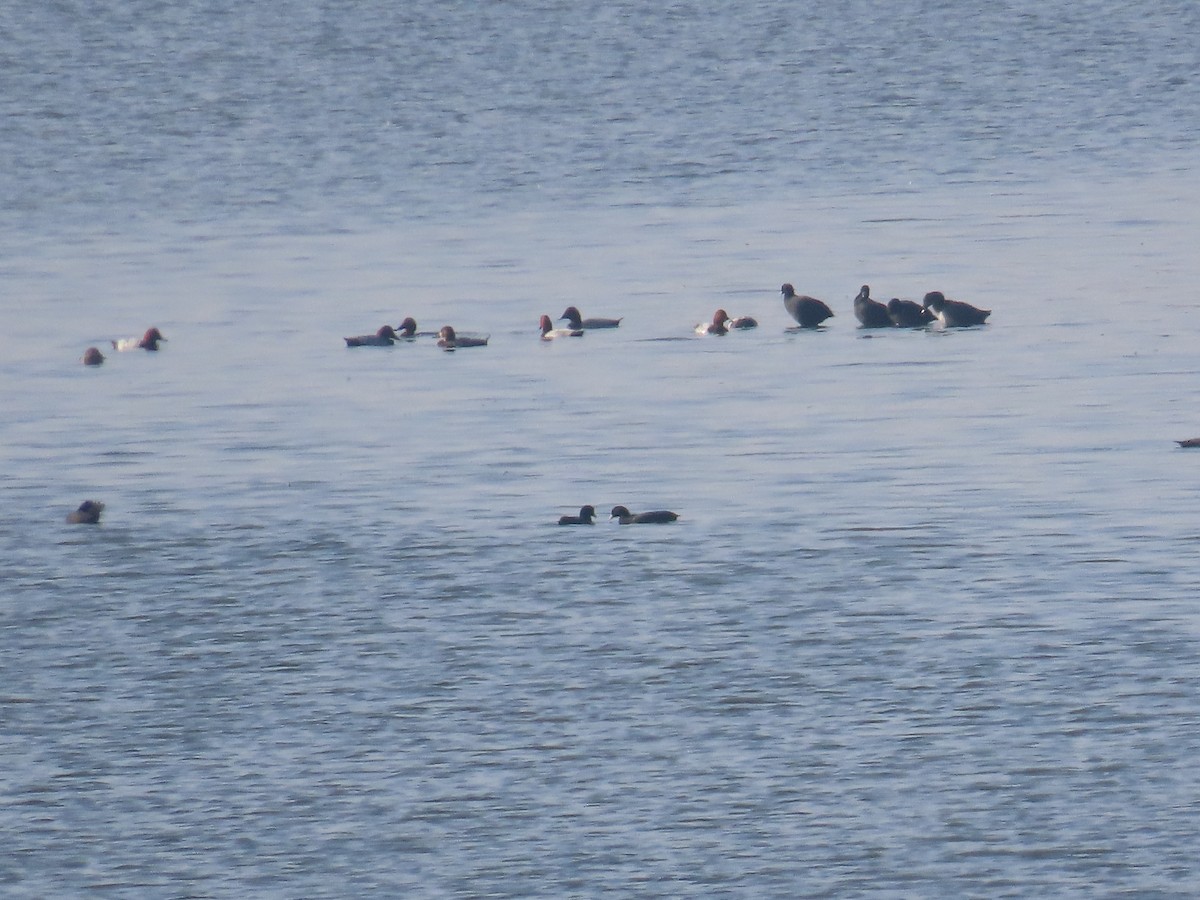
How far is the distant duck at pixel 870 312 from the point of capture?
1253 inches

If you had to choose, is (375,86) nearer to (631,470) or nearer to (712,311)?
(712,311)

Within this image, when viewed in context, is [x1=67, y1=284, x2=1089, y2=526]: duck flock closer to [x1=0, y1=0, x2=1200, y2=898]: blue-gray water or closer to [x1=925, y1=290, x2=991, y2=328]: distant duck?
[x1=925, y1=290, x2=991, y2=328]: distant duck

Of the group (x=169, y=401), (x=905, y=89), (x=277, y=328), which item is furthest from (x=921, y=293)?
(x=905, y=89)

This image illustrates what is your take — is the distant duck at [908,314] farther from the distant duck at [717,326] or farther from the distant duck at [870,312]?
the distant duck at [717,326]

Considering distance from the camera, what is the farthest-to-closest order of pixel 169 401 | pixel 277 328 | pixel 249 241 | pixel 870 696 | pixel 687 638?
1. pixel 249 241
2. pixel 277 328
3. pixel 169 401
4. pixel 687 638
5. pixel 870 696

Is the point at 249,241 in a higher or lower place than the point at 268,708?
higher

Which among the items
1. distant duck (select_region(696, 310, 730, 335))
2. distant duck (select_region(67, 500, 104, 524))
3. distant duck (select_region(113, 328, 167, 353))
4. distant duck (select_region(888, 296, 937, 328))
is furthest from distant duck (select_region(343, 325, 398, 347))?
distant duck (select_region(67, 500, 104, 524))

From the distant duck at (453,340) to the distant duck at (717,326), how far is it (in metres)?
2.49

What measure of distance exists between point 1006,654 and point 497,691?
3.25 meters

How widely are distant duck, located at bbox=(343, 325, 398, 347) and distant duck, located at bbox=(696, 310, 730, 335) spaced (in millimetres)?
3488

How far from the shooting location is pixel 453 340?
30312 mm

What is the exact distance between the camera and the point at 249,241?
42.0m

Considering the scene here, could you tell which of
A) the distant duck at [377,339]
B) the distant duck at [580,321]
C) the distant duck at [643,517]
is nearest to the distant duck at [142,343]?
the distant duck at [377,339]

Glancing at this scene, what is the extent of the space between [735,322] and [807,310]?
95cm
